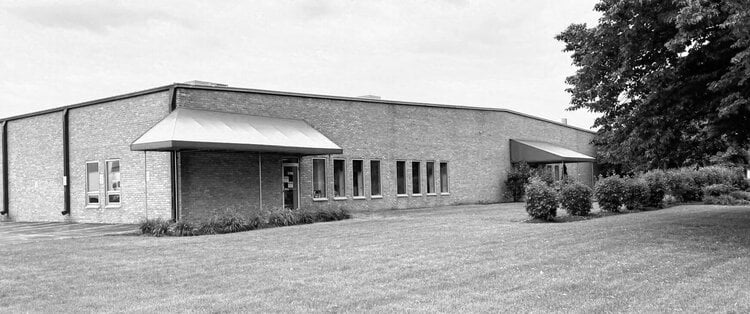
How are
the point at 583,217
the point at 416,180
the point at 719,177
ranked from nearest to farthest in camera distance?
the point at 583,217, the point at 719,177, the point at 416,180

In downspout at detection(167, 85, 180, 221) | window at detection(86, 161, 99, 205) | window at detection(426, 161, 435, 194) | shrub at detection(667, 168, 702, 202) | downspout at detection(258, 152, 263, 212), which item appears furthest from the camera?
window at detection(426, 161, 435, 194)

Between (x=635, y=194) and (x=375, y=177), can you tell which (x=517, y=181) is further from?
(x=635, y=194)

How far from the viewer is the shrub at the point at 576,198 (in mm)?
21000

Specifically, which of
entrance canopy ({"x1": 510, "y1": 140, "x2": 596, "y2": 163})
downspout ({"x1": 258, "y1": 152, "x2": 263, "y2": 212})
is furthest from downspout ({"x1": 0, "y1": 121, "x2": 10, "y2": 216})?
entrance canopy ({"x1": 510, "y1": 140, "x2": 596, "y2": 163})

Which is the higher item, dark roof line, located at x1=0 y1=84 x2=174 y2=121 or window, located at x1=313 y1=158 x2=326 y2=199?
dark roof line, located at x1=0 y1=84 x2=174 y2=121

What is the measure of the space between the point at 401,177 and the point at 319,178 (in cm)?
511

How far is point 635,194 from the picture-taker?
931 inches

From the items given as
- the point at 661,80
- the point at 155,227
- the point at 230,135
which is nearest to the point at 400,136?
the point at 230,135

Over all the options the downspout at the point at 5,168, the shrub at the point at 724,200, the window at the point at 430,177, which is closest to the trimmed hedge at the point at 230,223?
the window at the point at 430,177

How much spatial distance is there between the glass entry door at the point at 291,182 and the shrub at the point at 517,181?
14205mm

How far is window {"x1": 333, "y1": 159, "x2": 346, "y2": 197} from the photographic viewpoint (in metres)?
28.0

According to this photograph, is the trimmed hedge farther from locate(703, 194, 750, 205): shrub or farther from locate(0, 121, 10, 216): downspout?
locate(703, 194, 750, 205): shrub

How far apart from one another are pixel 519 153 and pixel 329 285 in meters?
29.1

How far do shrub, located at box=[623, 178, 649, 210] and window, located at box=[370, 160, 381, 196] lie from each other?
10.6 m
